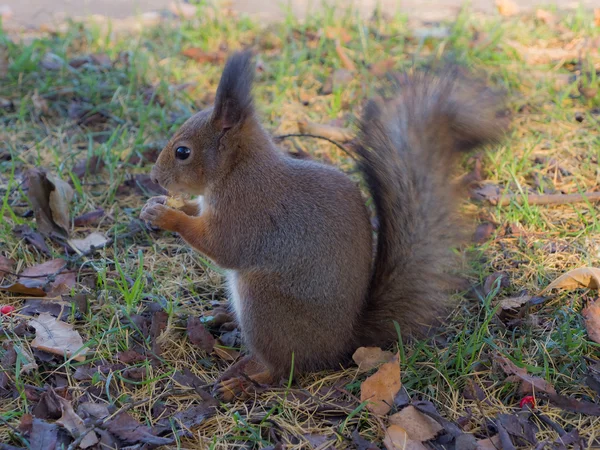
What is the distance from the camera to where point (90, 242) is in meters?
2.54

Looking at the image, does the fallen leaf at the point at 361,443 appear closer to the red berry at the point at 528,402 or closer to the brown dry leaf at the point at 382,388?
the brown dry leaf at the point at 382,388

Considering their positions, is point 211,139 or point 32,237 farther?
point 32,237

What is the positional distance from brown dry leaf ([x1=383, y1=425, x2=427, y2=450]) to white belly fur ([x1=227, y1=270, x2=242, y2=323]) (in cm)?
54

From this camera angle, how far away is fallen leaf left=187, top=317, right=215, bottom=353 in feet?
6.96

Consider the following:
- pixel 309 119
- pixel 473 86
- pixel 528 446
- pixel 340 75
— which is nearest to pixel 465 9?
pixel 340 75

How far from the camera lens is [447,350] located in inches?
80.5

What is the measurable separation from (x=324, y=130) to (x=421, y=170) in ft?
4.30

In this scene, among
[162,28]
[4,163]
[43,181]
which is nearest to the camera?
[43,181]

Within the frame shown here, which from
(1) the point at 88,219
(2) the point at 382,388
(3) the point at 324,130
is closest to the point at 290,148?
(3) the point at 324,130

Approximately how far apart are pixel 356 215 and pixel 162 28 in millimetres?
2880

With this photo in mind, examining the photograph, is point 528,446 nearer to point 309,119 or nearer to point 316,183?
point 316,183

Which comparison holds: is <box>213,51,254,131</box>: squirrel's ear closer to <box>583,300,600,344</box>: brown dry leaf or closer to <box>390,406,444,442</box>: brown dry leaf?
<box>390,406,444,442</box>: brown dry leaf

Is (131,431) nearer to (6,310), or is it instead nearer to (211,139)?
(6,310)

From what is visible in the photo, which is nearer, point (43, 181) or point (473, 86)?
point (473, 86)
